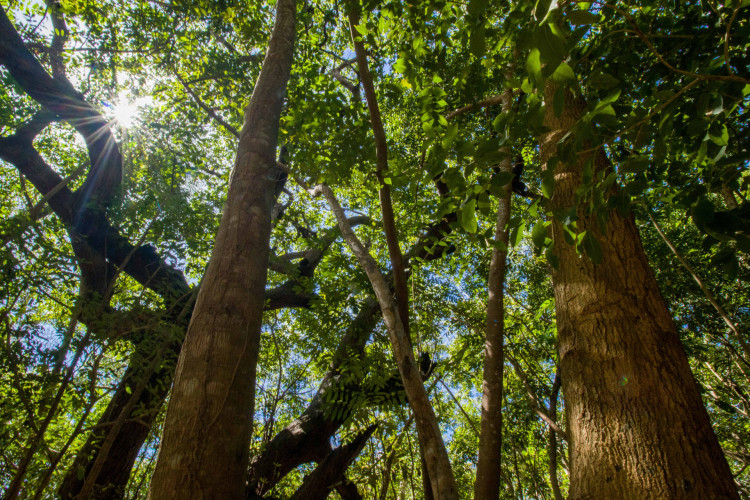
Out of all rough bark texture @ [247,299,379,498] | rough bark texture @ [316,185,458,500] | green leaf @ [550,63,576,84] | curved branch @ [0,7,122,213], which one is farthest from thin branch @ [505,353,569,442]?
curved branch @ [0,7,122,213]

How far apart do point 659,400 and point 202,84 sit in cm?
644

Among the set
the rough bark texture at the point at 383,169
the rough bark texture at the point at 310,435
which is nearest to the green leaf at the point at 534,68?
the rough bark texture at the point at 383,169

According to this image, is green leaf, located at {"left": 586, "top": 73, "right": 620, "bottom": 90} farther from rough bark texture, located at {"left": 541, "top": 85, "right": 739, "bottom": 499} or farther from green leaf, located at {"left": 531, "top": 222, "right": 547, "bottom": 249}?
green leaf, located at {"left": 531, "top": 222, "right": 547, "bottom": 249}

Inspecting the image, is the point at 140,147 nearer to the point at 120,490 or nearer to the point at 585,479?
the point at 120,490

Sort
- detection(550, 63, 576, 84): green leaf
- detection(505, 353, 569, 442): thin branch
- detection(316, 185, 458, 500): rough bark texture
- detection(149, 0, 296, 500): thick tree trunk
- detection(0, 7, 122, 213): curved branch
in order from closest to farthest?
1. detection(550, 63, 576, 84): green leaf
2. detection(149, 0, 296, 500): thick tree trunk
3. detection(316, 185, 458, 500): rough bark texture
4. detection(505, 353, 569, 442): thin branch
5. detection(0, 7, 122, 213): curved branch

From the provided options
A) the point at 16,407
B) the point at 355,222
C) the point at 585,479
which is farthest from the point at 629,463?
the point at 355,222

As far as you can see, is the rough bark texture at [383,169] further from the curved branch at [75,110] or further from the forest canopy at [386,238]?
the curved branch at [75,110]

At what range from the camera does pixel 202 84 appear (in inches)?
219

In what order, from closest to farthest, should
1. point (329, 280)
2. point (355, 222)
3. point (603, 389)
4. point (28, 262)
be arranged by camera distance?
point (603, 389) < point (28, 262) < point (329, 280) < point (355, 222)

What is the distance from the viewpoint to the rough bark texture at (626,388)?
3.30 ft

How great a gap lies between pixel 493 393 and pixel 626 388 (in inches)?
40.2

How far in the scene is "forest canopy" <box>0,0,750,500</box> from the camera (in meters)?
1.04

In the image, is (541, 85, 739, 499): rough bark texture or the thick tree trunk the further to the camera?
the thick tree trunk

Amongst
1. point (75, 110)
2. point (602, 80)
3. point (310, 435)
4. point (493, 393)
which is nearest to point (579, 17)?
point (602, 80)
